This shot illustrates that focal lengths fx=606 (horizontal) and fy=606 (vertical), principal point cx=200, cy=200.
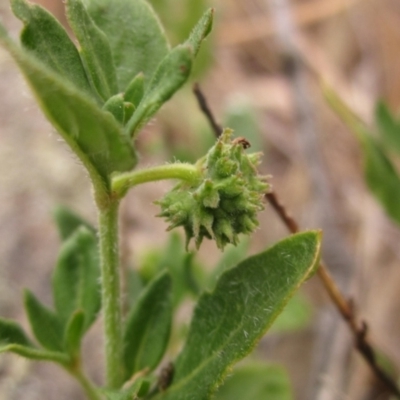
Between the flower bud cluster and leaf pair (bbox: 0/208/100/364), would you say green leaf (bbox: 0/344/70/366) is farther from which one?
the flower bud cluster

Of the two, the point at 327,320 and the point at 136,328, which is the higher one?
the point at 136,328

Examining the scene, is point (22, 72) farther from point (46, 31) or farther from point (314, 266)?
point (314, 266)

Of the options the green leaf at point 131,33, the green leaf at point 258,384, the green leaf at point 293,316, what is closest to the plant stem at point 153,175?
the green leaf at point 131,33

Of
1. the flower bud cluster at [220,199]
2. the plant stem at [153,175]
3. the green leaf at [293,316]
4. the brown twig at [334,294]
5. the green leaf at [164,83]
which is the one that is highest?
the green leaf at [164,83]

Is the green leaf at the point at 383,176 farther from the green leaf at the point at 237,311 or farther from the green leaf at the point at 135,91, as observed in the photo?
the green leaf at the point at 135,91

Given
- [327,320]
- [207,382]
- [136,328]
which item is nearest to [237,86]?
[327,320]

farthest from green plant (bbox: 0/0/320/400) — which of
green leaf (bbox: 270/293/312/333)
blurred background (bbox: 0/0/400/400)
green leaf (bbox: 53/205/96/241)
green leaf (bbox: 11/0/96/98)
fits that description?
green leaf (bbox: 270/293/312/333)
